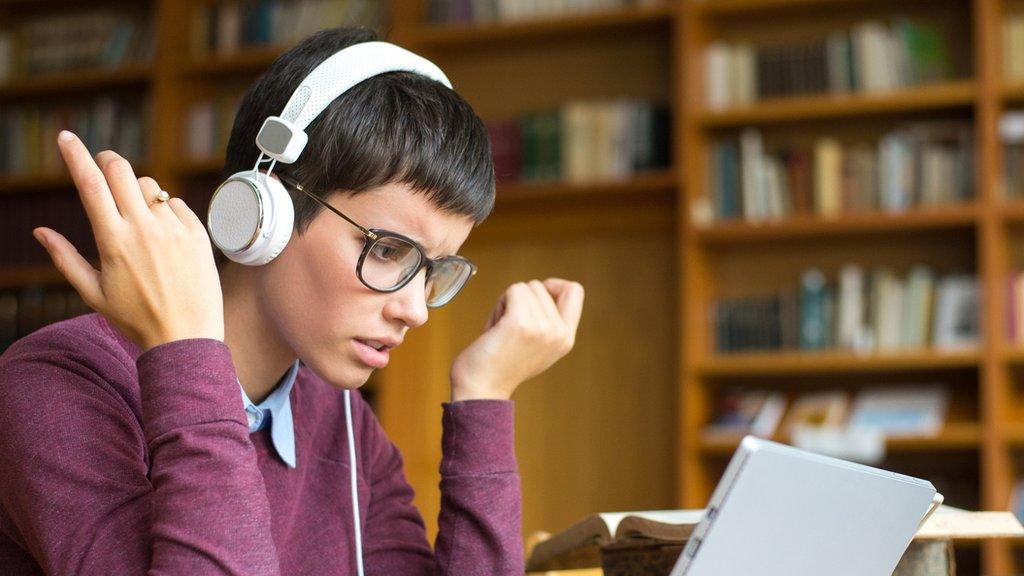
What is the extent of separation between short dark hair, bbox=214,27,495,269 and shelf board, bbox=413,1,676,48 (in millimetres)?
2663

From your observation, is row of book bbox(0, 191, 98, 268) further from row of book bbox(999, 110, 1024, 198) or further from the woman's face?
the woman's face

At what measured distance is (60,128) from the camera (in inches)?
176

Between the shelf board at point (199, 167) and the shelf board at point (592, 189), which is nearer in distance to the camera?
the shelf board at point (592, 189)

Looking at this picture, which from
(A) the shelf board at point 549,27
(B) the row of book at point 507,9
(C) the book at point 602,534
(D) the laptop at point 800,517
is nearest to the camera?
(D) the laptop at point 800,517

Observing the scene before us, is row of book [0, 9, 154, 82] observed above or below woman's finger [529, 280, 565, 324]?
above

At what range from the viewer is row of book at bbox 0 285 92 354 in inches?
168

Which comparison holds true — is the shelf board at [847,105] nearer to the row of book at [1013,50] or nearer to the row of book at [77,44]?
the row of book at [1013,50]

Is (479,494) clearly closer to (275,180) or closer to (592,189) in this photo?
(275,180)

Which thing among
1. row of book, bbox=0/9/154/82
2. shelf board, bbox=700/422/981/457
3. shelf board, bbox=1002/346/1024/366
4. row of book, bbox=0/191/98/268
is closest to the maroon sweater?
shelf board, bbox=700/422/981/457

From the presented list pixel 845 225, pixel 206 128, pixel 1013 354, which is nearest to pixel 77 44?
pixel 206 128

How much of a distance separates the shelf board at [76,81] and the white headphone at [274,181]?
344 cm

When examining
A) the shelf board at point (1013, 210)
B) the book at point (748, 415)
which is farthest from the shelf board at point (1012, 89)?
the book at point (748, 415)

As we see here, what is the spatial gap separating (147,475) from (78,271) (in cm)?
18

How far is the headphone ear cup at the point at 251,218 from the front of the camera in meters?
1.07
